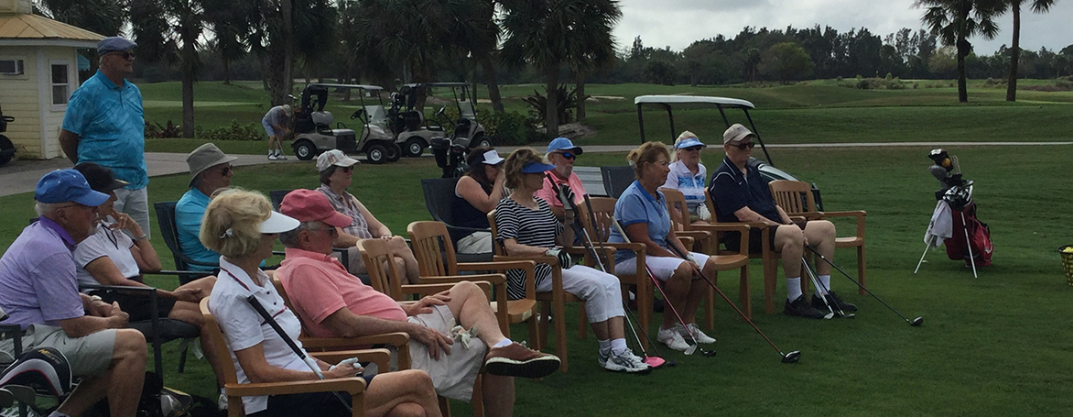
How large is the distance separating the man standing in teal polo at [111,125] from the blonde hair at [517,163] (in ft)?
6.78

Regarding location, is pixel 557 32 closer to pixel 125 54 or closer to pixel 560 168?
pixel 560 168

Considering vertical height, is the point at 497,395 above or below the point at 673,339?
above

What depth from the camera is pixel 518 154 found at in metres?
5.93

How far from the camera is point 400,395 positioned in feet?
11.7

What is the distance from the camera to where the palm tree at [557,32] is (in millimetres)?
29016

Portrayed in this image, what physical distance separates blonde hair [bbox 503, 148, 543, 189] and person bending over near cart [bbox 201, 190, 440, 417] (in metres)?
2.36

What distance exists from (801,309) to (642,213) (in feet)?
5.09

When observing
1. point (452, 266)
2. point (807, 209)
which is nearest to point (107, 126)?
point (452, 266)

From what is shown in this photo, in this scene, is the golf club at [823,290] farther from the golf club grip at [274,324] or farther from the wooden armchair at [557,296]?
the golf club grip at [274,324]

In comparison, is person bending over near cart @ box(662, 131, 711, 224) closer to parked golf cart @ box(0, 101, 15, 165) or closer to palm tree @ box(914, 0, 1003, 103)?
parked golf cart @ box(0, 101, 15, 165)

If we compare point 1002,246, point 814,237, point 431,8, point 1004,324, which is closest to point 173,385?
point 814,237

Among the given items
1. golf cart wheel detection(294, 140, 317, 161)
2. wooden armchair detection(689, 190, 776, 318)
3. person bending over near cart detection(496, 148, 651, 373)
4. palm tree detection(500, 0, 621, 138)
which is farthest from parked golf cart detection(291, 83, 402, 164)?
person bending over near cart detection(496, 148, 651, 373)

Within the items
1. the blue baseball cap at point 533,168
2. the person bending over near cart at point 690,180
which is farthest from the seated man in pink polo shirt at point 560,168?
the blue baseball cap at point 533,168

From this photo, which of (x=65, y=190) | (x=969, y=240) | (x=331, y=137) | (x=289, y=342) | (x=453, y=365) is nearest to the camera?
(x=289, y=342)
